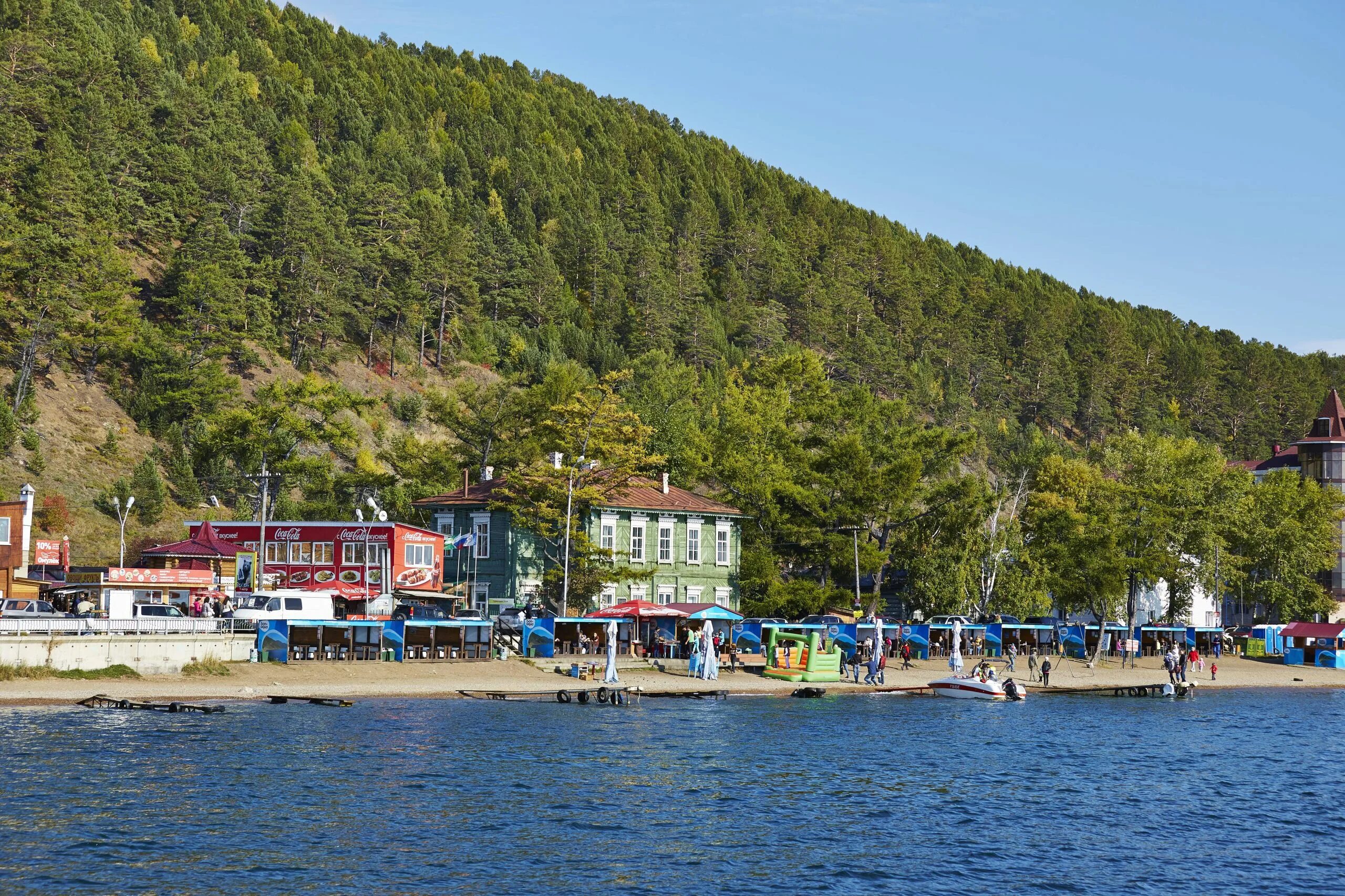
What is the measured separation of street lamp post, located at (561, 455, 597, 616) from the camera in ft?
234

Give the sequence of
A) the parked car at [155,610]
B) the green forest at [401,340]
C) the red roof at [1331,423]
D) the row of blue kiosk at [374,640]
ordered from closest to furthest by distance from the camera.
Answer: the parked car at [155,610], the row of blue kiosk at [374,640], the green forest at [401,340], the red roof at [1331,423]

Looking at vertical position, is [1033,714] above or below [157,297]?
below

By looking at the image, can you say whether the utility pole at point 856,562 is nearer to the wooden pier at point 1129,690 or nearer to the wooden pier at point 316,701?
the wooden pier at point 1129,690

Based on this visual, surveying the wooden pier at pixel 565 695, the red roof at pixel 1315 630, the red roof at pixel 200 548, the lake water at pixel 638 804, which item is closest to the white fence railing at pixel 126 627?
the lake water at pixel 638 804

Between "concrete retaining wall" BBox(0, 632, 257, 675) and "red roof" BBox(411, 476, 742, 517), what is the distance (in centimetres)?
2199

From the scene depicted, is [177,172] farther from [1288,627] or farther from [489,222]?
[1288,627]

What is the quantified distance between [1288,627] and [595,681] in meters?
57.5

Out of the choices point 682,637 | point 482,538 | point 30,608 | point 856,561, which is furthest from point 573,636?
point 30,608

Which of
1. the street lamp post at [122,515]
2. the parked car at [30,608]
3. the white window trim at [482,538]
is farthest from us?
the street lamp post at [122,515]

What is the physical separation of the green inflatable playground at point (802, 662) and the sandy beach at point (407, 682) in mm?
762

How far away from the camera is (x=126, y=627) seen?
54812 millimetres

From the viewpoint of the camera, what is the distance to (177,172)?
129875 mm

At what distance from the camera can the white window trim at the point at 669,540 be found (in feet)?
265

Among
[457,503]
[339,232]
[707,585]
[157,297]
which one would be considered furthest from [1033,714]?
[339,232]
